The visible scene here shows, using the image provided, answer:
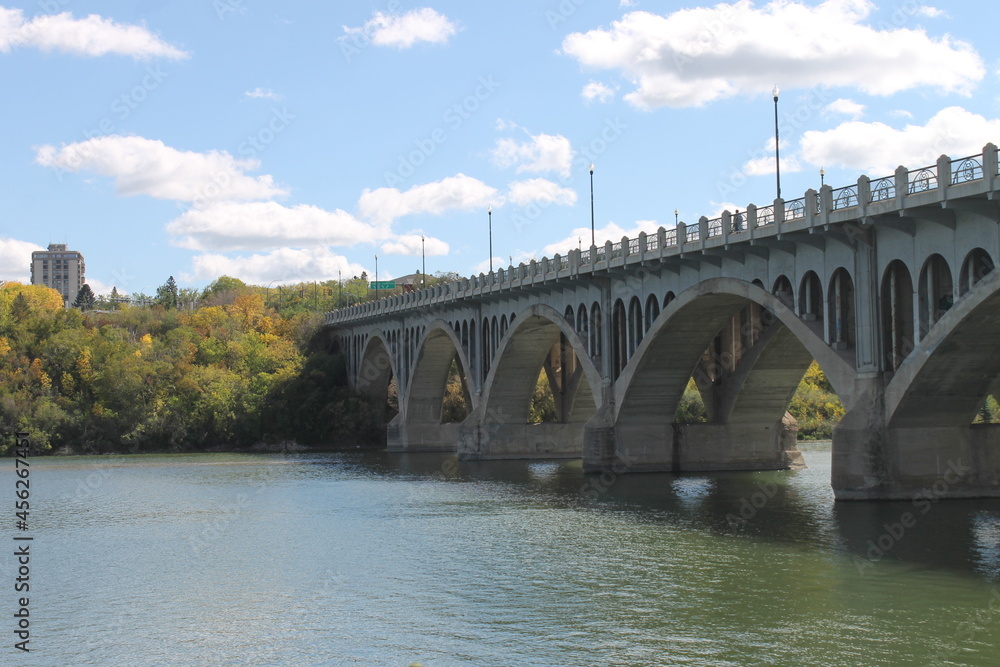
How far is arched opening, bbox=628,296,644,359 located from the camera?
2252 inches

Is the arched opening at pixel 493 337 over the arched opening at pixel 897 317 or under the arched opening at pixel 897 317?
over

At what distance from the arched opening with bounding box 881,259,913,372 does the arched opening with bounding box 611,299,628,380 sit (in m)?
21.3

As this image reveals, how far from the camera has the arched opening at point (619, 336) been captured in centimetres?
5966

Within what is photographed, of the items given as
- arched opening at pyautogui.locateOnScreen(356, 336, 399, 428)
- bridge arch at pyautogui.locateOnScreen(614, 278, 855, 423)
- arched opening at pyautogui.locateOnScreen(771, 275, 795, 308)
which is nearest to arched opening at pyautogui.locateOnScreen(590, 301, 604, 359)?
bridge arch at pyautogui.locateOnScreen(614, 278, 855, 423)

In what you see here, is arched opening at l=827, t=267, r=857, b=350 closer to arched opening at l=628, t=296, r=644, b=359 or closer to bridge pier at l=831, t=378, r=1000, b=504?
bridge pier at l=831, t=378, r=1000, b=504

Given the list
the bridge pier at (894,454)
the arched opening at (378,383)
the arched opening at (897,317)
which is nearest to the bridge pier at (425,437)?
the arched opening at (378,383)

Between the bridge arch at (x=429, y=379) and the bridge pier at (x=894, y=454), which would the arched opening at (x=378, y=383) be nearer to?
the bridge arch at (x=429, y=379)

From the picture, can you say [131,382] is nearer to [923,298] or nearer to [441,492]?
[441,492]

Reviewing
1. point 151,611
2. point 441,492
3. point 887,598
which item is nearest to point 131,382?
point 441,492

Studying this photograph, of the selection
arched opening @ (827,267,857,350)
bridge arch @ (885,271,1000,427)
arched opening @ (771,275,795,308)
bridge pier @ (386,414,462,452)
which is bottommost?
bridge pier @ (386,414,462,452)

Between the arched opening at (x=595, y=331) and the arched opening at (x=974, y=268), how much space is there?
28.8 meters

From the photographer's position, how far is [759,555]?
32.6 meters

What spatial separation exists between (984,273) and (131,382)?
8054 cm

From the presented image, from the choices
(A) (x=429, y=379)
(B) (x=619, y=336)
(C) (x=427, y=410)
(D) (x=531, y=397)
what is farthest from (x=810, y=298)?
(C) (x=427, y=410)
